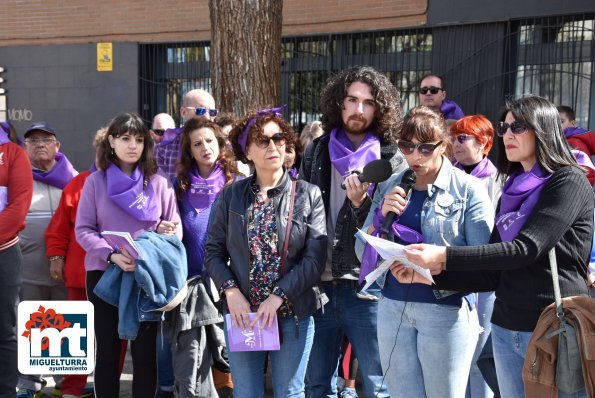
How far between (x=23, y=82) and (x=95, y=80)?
1.44 metres

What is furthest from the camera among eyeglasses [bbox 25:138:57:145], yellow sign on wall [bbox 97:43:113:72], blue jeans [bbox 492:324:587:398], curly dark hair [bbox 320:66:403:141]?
yellow sign on wall [bbox 97:43:113:72]

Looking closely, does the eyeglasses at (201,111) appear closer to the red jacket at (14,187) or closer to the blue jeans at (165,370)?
the red jacket at (14,187)

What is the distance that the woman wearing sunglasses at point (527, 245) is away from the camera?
110 inches

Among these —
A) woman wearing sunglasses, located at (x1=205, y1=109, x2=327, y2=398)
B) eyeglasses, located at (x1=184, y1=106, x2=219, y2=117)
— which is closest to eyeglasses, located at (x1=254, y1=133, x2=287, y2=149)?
woman wearing sunglasses, located at (x1=205, y1=109, x2=327, y2=398)

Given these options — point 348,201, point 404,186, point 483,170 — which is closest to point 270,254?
point 348,201

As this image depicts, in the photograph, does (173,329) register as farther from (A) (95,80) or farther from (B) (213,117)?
(A) (95,80)

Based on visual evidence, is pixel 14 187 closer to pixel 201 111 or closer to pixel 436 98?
pixel 201 111

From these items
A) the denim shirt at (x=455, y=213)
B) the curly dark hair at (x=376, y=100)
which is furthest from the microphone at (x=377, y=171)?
the curly dark hair at (x=376, y=100)

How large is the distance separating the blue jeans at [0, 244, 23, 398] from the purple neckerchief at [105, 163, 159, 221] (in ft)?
2.74

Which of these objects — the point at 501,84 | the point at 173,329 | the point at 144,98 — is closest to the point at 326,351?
the point at 173,329

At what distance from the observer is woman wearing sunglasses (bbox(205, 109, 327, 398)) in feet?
11.1

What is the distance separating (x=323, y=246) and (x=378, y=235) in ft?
1.65

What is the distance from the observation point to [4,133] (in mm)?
4617

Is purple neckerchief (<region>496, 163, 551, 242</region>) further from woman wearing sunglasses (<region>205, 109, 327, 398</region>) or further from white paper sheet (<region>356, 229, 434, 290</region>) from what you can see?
woman wearing sunglasses (<region>205, 109, 327, 398</region>)
